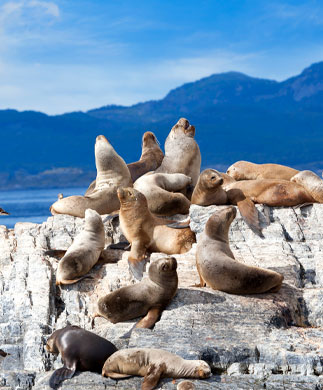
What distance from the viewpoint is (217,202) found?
10477 millimetres

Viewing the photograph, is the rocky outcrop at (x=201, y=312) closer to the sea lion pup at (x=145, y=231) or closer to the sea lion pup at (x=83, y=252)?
the sea lion pup at (x=83, y=252)

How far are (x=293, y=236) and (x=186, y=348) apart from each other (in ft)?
13.2

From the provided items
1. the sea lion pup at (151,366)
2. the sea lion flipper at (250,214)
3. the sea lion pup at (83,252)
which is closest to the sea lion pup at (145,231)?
the sea lion pup at (83,252)

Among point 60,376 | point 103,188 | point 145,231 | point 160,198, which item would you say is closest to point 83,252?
point 145,231

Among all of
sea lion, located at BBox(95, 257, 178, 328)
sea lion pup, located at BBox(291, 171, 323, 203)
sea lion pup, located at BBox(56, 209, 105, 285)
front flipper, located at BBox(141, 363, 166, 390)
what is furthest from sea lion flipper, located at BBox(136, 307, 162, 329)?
sea lion pup, located at BBox(291, 171, 323, 203)

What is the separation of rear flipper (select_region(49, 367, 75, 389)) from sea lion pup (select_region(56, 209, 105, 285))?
2.58 meters

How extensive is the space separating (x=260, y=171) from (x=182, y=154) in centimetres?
152

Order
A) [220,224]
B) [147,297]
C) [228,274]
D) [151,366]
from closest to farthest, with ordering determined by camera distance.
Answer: [151,366] < [147,297] < [228,274] < [220,224]

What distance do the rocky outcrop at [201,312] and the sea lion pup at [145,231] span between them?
287mm

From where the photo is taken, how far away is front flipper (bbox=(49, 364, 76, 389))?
602 centimetres

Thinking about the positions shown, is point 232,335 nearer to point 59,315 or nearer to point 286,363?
point 286,363

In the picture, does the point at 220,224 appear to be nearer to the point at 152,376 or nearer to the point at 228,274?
the point at 228,274

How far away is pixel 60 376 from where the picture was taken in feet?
20.1

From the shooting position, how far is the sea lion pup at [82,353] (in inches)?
247
